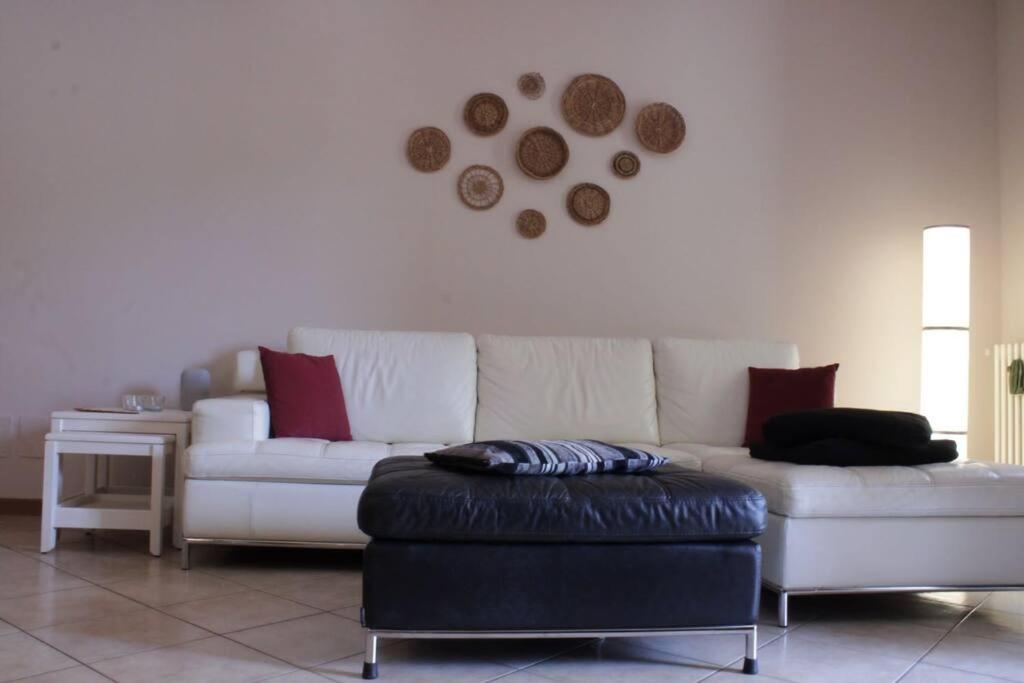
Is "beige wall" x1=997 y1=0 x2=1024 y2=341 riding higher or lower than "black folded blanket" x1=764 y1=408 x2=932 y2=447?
higher

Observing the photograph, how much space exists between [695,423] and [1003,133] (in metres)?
2.19

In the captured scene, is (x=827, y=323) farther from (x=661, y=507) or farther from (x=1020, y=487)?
(x=661, y=507)

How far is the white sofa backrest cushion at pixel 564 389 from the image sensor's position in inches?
145

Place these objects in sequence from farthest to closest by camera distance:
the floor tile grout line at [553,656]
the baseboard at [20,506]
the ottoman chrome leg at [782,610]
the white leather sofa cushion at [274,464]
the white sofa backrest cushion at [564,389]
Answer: the baseboard at [20,506] < the white sofa backrest cushion at [564,389] < the white leather sofa cushion at [274,464] < the ottoman chrome leg at [782,610] < the floor tile grout line at [553,656]

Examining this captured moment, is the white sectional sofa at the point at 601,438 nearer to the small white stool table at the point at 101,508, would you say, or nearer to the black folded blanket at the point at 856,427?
the black folded blanket at the point at 856,427

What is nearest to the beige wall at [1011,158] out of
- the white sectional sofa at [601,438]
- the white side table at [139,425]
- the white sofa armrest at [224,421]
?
the white sectional sofa at [601,438]

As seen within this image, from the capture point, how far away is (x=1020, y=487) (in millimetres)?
2570

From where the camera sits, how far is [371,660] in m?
1.96

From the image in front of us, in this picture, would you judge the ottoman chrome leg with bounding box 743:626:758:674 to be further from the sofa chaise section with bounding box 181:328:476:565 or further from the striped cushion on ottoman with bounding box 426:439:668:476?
the sofa chaise section with bounding box 181:328:476:565

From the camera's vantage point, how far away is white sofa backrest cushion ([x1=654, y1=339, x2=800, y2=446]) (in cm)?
373

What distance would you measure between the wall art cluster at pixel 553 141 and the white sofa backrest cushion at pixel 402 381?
0.83 metres

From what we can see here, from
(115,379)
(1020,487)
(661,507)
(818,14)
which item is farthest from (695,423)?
(115,379)

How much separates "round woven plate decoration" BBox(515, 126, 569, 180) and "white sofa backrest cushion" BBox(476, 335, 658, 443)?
2.87 feet

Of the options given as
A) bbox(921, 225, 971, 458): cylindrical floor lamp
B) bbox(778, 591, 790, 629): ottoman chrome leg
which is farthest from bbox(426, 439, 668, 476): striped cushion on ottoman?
bbox(921, 225, 971, 458): cylindrical floor lamp
